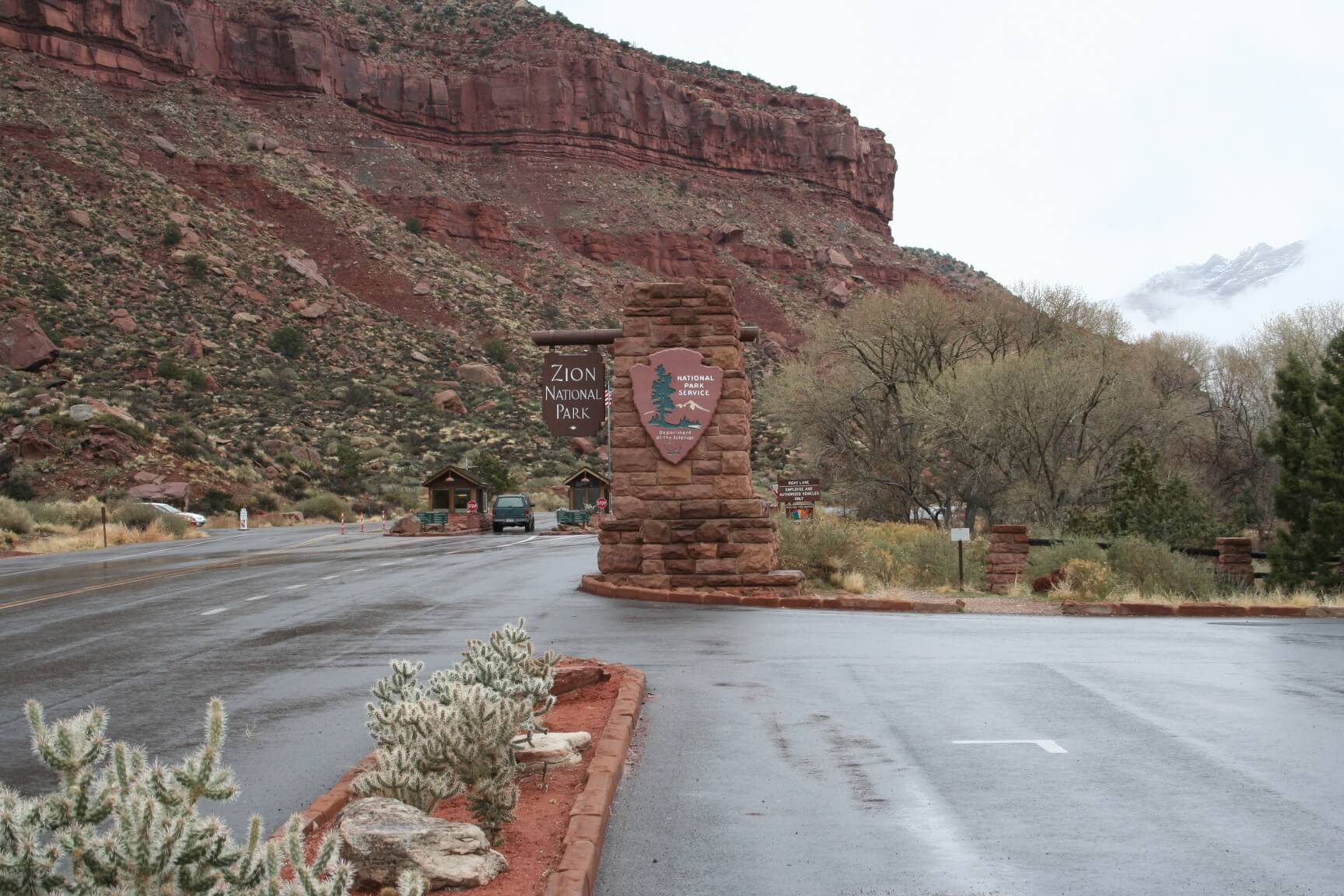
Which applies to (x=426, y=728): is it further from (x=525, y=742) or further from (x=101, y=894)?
(x=101, y=894)

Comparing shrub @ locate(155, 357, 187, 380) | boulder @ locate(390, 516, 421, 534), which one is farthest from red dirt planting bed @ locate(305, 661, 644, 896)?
shrub @ locate(155, 357, 187, 380)

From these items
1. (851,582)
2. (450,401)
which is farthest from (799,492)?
(450,401)

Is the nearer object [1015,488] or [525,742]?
[525,742]

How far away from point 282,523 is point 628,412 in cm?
4069

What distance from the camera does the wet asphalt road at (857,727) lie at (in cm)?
524

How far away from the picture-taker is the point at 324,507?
5769cm

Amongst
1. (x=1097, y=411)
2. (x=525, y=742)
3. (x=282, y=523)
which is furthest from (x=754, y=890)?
(x=282, y=523)

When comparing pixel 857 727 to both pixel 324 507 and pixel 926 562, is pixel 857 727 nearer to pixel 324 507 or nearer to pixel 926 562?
pixel 926 562

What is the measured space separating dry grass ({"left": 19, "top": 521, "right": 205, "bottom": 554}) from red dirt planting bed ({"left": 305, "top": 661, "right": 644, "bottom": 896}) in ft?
102

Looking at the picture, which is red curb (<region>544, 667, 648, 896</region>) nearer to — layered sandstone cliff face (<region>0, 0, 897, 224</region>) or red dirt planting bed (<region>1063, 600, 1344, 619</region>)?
red dirt planting bed (<region>1063, 600, 1344, 619</region>)

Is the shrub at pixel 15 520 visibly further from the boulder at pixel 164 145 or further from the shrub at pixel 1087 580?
the boulder at pixel 164 145

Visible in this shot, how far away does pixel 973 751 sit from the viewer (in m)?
7.24

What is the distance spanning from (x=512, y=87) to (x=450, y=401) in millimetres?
48653

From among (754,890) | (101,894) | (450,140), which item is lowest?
(754,890)
